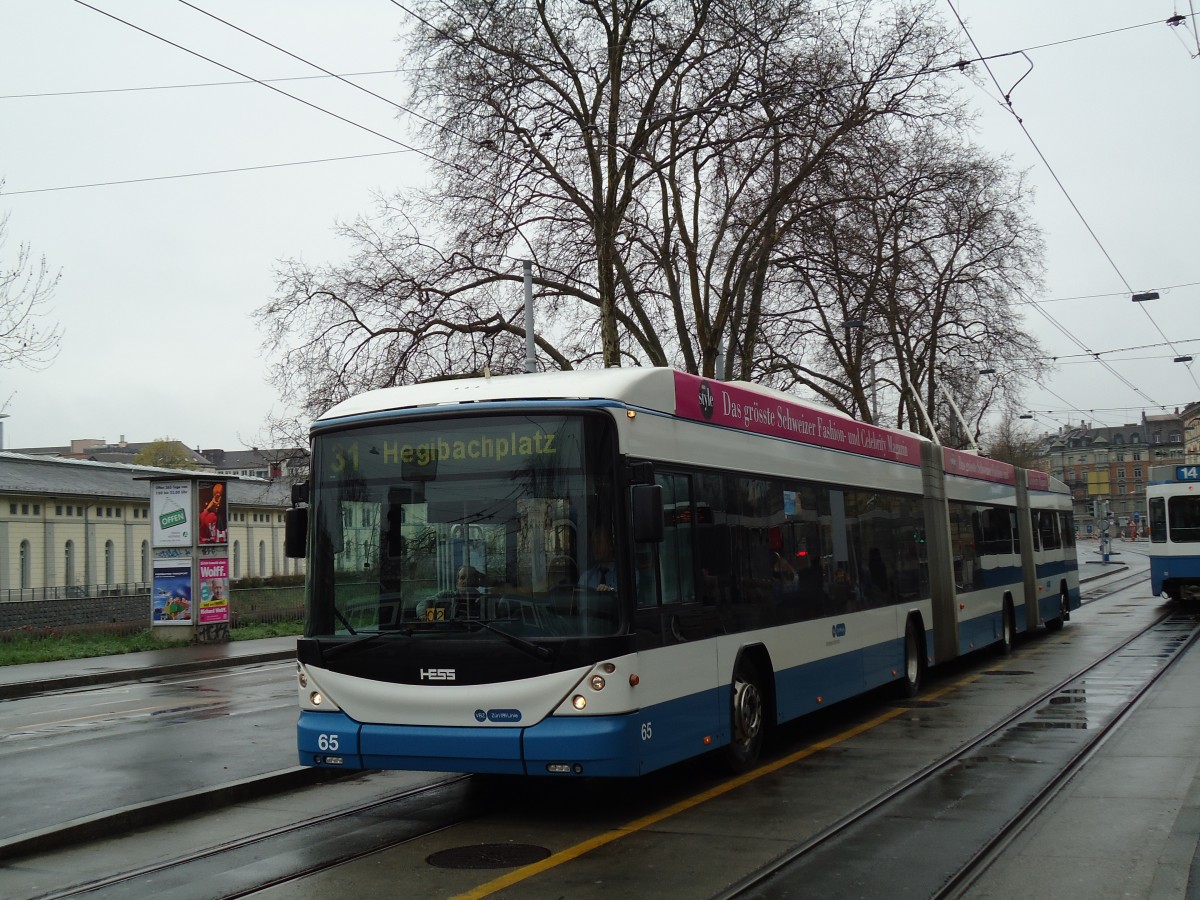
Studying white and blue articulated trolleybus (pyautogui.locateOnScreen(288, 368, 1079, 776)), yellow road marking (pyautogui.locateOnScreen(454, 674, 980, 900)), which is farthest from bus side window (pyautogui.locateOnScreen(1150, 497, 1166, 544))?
white and blue articulated trolleybus (pyautogui.locateOnScreen(288, 368, 1079, 776))

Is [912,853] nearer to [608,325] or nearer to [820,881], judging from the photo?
[820,881]

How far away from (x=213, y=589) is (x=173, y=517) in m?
1.91

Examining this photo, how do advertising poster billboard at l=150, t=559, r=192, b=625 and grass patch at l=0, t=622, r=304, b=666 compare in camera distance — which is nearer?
grass patch at l=0, t=622, r=304, b=666

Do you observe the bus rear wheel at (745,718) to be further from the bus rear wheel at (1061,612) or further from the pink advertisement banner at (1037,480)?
the bus rear wheel at (1061,612)

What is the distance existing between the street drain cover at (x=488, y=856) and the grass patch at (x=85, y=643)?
2026cm

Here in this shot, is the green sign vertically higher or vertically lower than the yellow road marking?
higher

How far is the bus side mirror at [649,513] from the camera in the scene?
7969 mm

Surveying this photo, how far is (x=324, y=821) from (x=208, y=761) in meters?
3.02

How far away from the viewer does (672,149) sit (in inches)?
992

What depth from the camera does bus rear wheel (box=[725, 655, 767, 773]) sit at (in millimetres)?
9883

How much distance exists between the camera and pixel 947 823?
319 inches

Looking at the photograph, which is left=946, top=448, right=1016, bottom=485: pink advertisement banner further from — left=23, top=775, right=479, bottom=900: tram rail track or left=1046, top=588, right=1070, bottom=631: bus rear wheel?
left=23, top=775, right=479, bottom=900: tram rail track

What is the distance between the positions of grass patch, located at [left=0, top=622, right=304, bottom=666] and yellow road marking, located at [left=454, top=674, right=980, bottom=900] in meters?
18.8

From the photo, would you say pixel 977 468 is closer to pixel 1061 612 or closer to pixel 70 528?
pixel 1061 612
